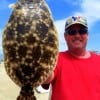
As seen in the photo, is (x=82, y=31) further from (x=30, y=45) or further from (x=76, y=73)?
(x=30, y=45)

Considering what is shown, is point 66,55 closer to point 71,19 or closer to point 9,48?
point 71,19

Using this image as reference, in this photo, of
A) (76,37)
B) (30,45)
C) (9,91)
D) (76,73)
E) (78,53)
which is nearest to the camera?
(30,45)

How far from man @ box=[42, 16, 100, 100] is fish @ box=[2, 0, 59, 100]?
2.07 metres

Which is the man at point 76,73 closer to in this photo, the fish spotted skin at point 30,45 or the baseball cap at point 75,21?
the baseball cap at point 75,21

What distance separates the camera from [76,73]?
5.38m

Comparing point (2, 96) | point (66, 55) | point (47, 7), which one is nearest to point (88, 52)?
point (66, 55)

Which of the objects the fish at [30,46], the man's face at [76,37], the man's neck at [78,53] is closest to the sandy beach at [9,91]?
the man's neck at [78,53]

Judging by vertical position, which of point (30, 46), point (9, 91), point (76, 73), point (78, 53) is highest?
point (30, 46)

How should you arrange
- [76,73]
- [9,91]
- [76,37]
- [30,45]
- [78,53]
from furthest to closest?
[9,91] < [78,53] < [76,73] < [76,37] < [30,45]

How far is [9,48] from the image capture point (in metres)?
3.08

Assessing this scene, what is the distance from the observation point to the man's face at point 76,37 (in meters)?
5.20

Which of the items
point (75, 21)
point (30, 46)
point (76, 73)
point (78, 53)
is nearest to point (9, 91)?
point (78, 53)

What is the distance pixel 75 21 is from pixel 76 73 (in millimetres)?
700

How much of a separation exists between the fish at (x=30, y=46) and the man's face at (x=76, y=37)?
2086mm
